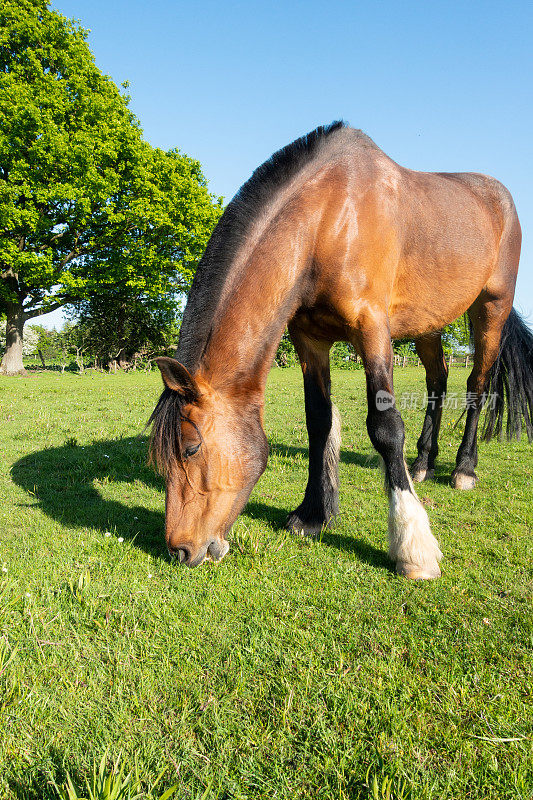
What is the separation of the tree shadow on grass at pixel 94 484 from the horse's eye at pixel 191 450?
0.31 meters

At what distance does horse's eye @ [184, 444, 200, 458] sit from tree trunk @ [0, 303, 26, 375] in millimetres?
24230

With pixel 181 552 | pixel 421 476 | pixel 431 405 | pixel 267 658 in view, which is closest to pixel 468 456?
pixel 421 476

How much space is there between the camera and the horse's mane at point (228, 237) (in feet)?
9.91

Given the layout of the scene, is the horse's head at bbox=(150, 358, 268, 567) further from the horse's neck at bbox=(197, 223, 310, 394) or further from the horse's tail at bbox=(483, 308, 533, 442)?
the horse's tail at bbox=(483, 308, 533, 442)

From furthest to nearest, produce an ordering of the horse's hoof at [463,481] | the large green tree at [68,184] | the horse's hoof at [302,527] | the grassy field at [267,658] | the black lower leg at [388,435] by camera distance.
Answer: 1. the large green tree at [68,184]
2. the horse's hoof at [463,481]
3. the horse's hoof at [302,527]
4. the black lower leg at [388,435]
5. the grassy field at [267,658]

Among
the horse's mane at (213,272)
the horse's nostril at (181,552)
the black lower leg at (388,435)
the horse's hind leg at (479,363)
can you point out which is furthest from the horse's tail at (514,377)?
the horse's nostril at (181,552)

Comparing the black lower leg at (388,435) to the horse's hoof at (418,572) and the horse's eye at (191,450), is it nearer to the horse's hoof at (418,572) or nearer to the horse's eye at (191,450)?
the horse's hoof at (418,572)

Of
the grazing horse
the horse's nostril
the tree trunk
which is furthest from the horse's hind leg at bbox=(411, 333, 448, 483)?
the tree trunk

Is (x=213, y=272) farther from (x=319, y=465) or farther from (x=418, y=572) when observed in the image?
(x=418, y=572)

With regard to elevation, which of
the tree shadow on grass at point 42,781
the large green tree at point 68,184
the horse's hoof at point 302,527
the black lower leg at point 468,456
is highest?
the large green tree at point 68,184

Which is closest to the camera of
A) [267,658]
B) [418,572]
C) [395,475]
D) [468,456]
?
[267,658]

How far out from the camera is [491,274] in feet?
17.4

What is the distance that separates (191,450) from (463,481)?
380 centimetres

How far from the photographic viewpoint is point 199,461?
9.77 feet
